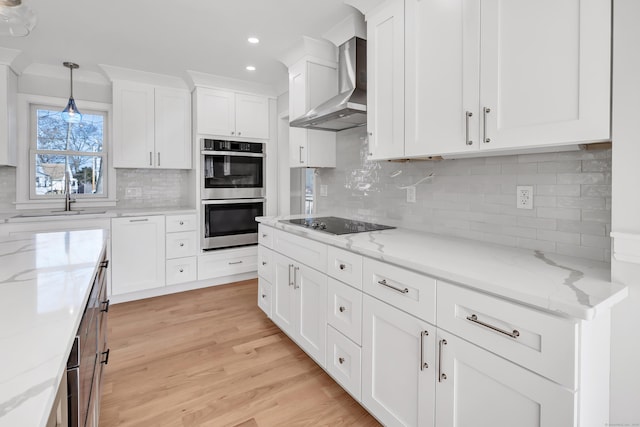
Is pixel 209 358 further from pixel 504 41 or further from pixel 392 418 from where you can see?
pixel 504 41

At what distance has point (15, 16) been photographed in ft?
4.58

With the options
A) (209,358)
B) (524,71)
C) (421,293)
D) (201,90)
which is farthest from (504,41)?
(201,90)

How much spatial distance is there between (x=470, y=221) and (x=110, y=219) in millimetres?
3274

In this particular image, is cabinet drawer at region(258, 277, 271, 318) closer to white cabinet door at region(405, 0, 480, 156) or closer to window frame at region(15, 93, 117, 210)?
white cabinet door at region(405, 0, 480, 156)

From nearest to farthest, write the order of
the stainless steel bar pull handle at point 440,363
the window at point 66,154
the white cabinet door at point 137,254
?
the stainless steel bar pull handle at point 440,363
the white cabinet door at point 137,254
the window at point 66,154

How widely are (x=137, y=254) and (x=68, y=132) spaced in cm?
160

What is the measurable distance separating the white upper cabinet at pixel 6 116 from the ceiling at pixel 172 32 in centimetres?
Answer: 24

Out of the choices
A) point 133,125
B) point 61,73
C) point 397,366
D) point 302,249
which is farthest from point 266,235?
point 61,73

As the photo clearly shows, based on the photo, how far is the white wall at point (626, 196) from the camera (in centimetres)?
103

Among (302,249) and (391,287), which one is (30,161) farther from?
(391,287)

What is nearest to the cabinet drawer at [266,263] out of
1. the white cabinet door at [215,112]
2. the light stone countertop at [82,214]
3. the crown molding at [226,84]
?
the light stone countertop at [82,214]

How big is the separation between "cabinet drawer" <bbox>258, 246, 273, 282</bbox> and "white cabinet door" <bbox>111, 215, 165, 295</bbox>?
1373 mm

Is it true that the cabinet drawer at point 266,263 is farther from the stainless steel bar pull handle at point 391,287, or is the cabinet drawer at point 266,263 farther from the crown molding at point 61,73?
the crown molding at point 61,73

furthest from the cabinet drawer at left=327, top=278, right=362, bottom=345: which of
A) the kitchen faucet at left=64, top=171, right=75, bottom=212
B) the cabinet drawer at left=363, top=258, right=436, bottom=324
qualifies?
the kitchen faucet at left=64, top=171, right=75, bottom=212
